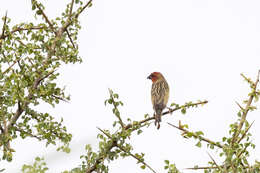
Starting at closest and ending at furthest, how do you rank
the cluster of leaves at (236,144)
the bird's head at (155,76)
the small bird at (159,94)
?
1. the cluster of leaves at (236,144)
2. the small bird at (159,94)
3. the bird's head at (155,76)

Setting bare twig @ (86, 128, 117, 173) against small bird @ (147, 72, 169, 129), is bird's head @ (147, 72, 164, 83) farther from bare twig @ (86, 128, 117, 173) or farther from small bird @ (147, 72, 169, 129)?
bare twig @ (86, 128, 117, 173)

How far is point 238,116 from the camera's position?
3.72 m

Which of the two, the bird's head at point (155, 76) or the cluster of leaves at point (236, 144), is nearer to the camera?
the cluster of leaves at point (236, 144)

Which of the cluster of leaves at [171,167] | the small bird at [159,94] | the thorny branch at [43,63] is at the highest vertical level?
the small bird at [159,94]

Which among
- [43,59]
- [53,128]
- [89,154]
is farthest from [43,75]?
[89,154]

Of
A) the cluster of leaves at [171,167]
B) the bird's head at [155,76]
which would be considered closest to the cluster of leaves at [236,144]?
the cluster of leaves at [171,167]

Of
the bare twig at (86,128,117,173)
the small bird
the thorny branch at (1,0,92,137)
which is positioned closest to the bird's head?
the small bird

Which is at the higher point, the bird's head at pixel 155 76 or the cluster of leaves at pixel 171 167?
the bird's head at pixel 155 76

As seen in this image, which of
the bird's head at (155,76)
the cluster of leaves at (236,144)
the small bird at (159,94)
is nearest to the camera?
the cluster of leaves at (236,144)

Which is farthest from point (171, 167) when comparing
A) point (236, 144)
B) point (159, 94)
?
point (159, 94)

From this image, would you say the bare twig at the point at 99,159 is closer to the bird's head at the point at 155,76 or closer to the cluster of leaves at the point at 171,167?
the cluster of leaves at the point at 171,167

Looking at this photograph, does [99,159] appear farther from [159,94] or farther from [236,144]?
[159,94]

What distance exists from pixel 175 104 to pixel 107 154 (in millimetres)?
835

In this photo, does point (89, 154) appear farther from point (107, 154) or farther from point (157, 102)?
point (157, 102)
